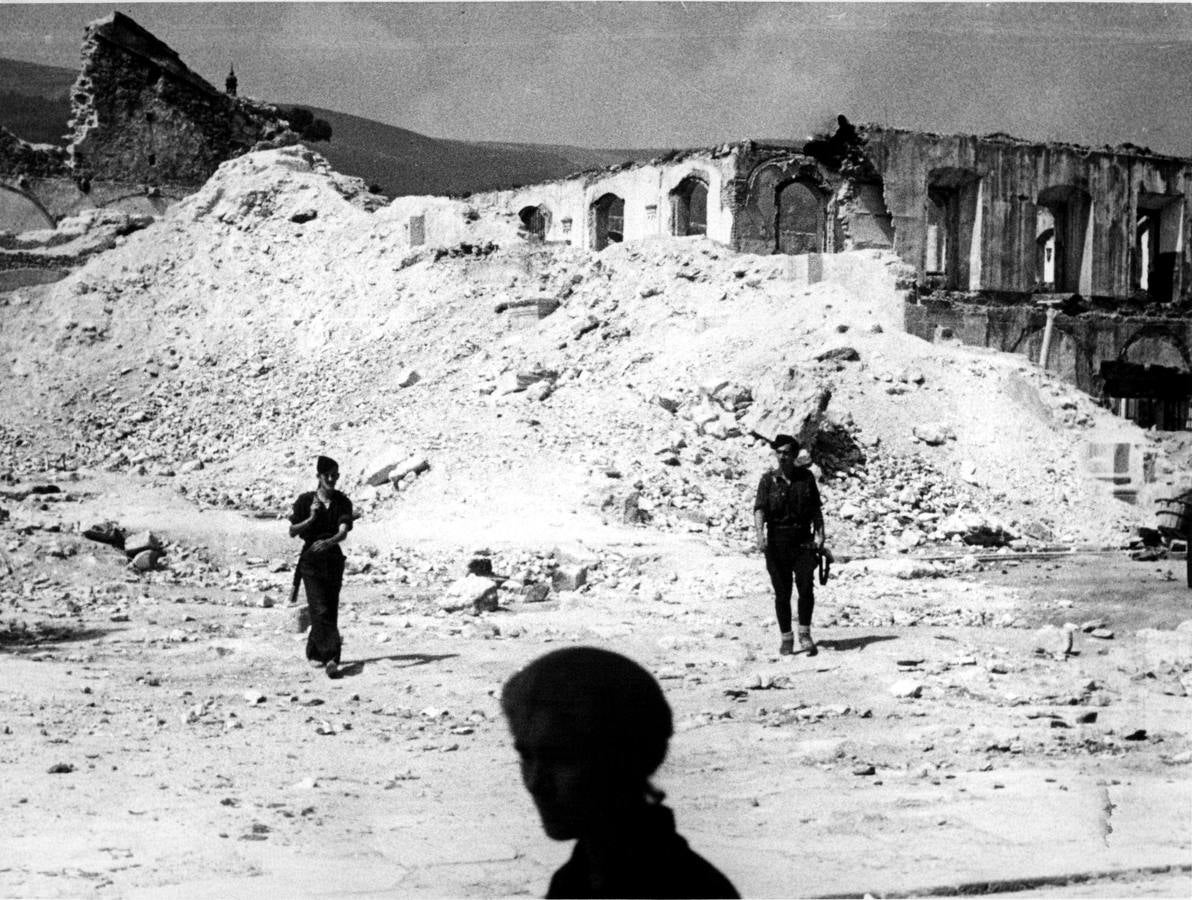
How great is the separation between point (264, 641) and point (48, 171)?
21373 mm

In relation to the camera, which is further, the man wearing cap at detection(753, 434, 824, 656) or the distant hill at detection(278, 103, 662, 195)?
the distant hill at detection(278, 103, 662, 195)

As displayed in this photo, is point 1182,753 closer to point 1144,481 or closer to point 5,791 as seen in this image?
point 5,791

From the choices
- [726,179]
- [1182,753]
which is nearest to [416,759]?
[1182,753]

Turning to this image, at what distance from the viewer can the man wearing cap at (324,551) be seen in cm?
902

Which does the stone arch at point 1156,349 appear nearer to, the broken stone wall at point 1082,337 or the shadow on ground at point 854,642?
the broken stone wall at point 1082,337

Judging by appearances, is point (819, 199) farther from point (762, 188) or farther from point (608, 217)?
point (608, 217)

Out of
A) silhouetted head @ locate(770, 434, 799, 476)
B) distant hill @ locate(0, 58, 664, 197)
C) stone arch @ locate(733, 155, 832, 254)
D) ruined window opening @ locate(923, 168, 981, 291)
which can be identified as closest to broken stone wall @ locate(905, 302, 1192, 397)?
ruined window opening @ locate(923, 168, 981, 291)

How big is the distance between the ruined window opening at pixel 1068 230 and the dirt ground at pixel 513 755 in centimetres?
1675

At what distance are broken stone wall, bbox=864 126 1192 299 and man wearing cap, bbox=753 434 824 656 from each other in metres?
15.4

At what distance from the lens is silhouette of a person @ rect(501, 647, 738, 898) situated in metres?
2.20

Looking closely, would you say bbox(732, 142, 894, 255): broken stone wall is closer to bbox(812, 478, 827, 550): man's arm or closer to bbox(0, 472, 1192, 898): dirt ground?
bbox(0, 472, 1192, 898): dirt ground

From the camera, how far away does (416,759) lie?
7148 mm

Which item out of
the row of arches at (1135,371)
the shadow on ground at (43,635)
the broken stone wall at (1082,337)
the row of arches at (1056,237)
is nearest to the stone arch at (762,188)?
the row of arches at (1056,237)

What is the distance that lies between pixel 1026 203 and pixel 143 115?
17075 millimetres
